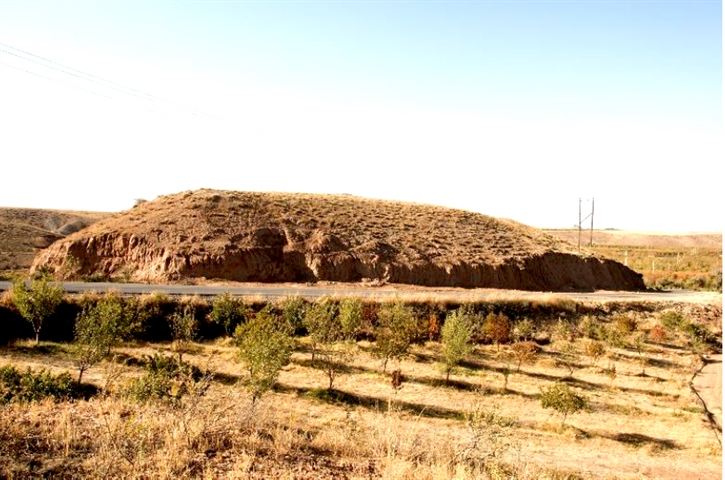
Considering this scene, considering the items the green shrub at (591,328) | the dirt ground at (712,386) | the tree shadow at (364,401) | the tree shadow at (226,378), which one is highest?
the green shrub at (591,328)

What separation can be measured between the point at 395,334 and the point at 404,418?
756cm

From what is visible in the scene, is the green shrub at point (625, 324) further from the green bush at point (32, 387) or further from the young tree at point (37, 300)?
the young tree at point (37, 300)

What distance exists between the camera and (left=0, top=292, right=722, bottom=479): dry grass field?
24.9 feet

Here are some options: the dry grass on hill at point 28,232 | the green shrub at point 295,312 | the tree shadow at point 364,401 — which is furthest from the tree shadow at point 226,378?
the dry grass on hill at point 28,232

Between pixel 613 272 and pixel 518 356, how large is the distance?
3635 centimetres

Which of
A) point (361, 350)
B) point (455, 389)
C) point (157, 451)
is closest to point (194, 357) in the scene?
point (361, 350)

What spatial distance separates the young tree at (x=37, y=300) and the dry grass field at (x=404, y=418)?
149 cm

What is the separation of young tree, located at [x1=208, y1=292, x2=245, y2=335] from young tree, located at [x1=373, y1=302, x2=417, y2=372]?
807cm

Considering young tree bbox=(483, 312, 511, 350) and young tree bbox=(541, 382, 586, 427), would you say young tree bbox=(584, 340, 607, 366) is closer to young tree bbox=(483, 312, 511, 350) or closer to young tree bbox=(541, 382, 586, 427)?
young tree bbox=(483, 312, 511, 350)

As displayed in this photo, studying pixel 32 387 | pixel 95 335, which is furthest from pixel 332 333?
pixel 32 387

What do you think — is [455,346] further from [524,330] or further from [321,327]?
[524,330]

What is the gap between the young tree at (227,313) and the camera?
29250 millimetres

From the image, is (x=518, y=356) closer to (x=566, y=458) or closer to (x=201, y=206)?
(x=566, y=458)

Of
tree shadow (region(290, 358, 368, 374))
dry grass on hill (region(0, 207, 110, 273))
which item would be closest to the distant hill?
Answer: dry grass on hill (region(0, 207, 110, 273))
